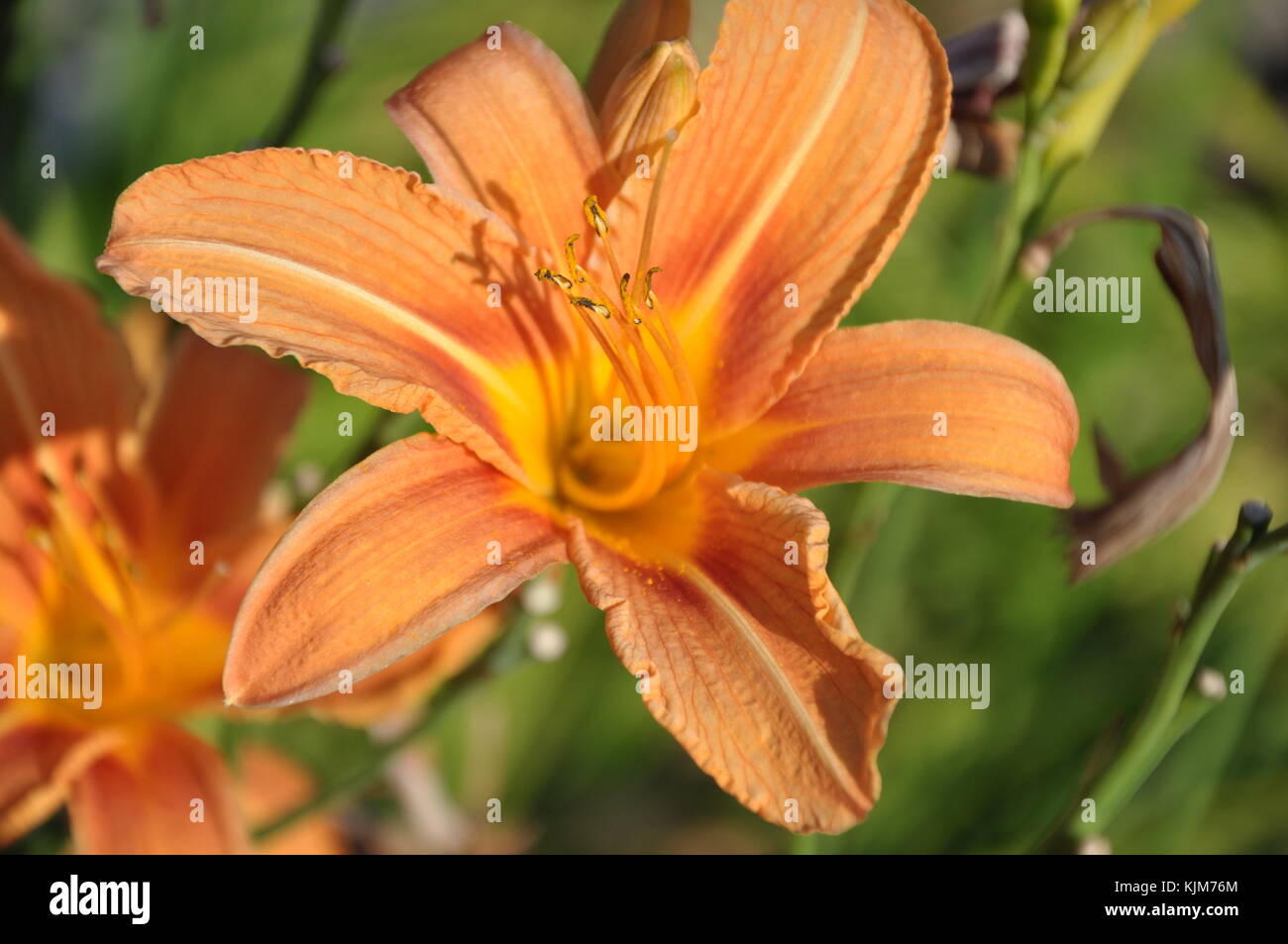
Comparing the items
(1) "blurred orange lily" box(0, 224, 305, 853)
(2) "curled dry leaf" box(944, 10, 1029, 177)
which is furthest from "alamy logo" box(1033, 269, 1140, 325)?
(1) "blurred orange lily" box(0, 224, 305, 853)

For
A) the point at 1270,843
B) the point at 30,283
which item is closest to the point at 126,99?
the point at 30,283

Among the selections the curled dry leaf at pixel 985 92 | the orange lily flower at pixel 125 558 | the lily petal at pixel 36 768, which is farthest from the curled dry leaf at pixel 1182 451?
the lily petal at pixel 36 768

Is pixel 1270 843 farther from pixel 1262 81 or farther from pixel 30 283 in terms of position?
pixel 1262 81

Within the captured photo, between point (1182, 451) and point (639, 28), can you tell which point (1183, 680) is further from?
point (639, 28)

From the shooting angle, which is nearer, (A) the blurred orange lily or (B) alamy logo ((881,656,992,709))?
(A) the blurred orange lily

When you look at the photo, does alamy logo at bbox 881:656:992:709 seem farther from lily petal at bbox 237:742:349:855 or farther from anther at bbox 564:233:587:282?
anther at bbox 564:233:587:282
